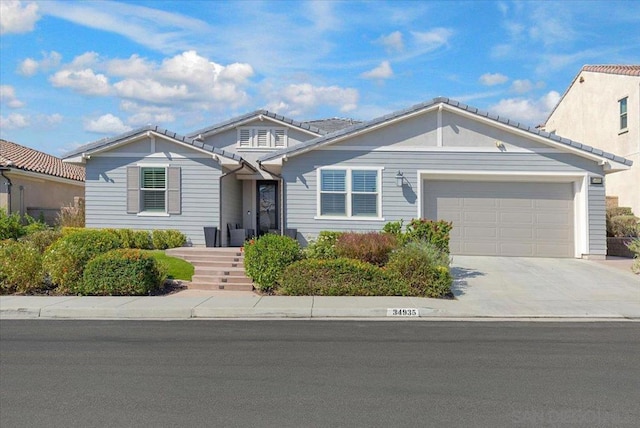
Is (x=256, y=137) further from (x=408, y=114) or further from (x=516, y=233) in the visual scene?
(x=516, y=233)

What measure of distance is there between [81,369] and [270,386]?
2434mm

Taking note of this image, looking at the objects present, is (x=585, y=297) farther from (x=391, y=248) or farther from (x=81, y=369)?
(x=81, y=369)

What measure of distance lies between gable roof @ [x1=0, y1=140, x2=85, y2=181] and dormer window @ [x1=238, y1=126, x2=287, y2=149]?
795 centimetres

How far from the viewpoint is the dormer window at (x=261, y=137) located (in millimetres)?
20750

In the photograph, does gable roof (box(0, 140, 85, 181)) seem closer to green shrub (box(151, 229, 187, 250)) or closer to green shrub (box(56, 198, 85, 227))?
green shrub (box(56, 198, 85, 227))

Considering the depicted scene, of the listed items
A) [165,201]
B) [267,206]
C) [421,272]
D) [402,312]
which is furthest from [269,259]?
[267,206]

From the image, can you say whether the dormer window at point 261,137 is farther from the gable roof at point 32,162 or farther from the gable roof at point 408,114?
the gable roof at point 32,162

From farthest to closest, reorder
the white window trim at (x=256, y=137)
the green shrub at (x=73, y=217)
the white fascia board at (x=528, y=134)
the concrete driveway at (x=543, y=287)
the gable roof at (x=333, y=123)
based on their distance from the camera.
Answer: the gable roof at (x=333, y=123) → the white window trim at (x=256, y=137) → the green shrub at (x=73, y=217) → the white fascia board at (x=528, y=134) → the concrete driveway at (x=543, y=287)

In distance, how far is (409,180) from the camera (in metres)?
17.0

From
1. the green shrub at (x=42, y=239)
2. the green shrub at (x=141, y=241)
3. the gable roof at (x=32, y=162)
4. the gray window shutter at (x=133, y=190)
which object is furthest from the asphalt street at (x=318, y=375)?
the gable roof at (x=32, y=162)

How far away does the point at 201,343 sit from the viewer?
7.95m

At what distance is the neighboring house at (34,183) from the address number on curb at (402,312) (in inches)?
628

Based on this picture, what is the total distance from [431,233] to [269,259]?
4.32 metres

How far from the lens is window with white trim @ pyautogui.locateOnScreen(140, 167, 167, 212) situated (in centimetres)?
→ 1759
